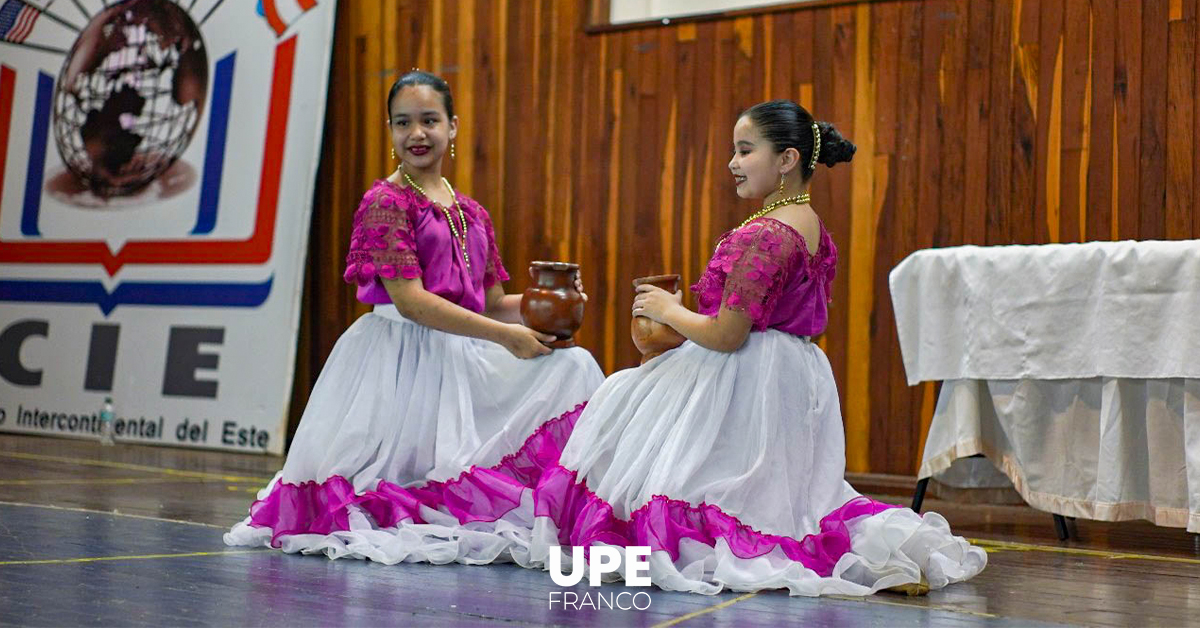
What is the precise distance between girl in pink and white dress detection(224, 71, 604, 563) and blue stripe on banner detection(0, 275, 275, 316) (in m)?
3.07

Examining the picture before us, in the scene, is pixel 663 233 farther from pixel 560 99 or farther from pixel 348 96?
pixel 348 96

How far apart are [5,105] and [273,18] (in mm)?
1724

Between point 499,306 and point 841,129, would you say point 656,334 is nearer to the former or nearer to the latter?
point 499,306

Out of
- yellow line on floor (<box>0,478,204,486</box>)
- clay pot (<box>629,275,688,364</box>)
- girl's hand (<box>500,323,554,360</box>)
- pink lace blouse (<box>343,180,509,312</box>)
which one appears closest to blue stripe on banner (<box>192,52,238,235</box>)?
yellow line on floor (<box>0,478,204,486</box>)

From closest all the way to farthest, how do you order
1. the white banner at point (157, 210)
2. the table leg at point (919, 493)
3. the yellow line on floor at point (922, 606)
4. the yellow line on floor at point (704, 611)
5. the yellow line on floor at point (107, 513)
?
the yellow line on floor at point (704, 611)
the yellow line on floor at point (922, 606)
the yellow line on floor at point (107, 513)
the table leg at point (919, 493)
the white banner at point (157, 210)

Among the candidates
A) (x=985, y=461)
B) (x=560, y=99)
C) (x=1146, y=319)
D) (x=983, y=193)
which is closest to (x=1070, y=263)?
(x=1146, y=319)

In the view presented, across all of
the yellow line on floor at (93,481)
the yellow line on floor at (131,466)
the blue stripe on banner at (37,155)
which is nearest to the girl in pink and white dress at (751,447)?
the yellow line on floor at (93,481)

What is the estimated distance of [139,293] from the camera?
21.5 feet

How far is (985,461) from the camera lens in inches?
157

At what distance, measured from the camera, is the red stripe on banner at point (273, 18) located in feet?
21.0

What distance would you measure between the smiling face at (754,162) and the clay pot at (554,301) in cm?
54

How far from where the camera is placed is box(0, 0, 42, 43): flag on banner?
277 inches


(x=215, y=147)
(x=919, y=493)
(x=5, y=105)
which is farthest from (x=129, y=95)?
(x=919, y=493)

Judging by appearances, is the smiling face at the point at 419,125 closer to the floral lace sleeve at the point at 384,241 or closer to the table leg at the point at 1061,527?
the floral lace sleeve at the point at 384,241
